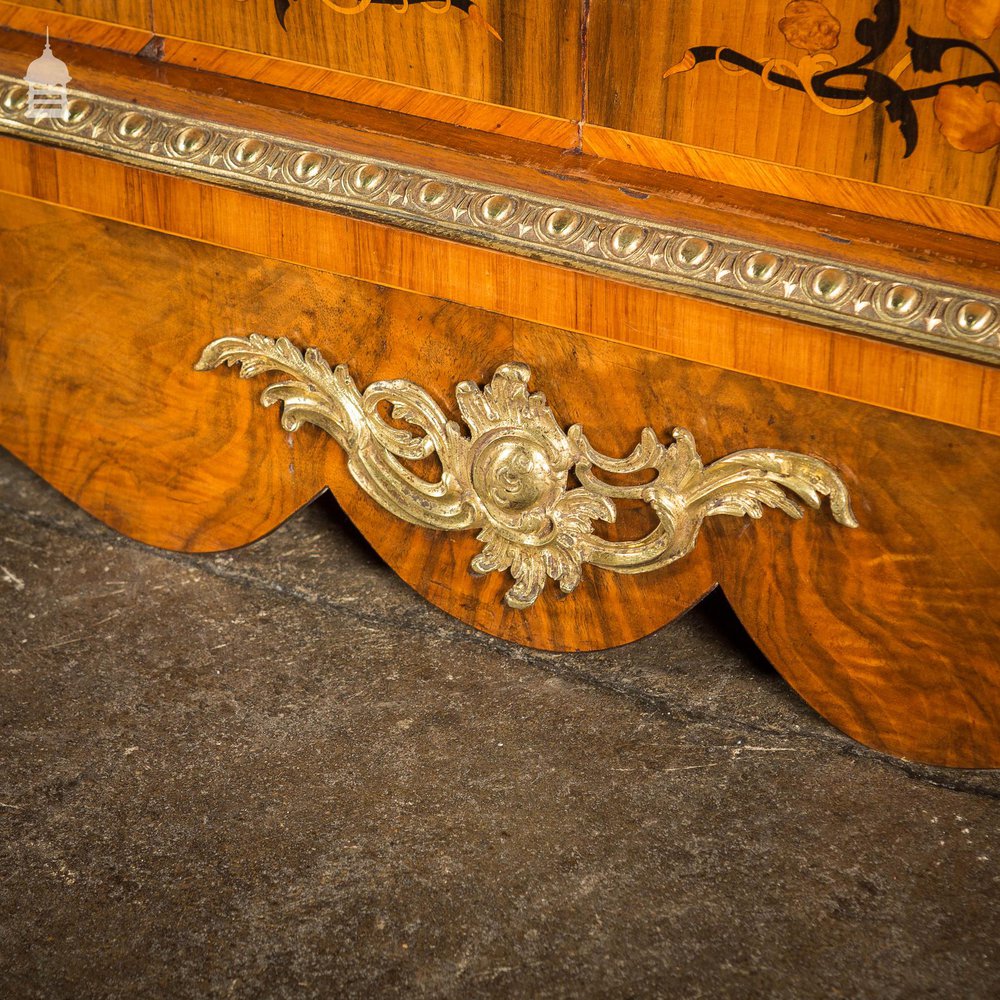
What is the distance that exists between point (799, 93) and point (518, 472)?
0.47 metres

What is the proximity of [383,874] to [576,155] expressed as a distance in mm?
718

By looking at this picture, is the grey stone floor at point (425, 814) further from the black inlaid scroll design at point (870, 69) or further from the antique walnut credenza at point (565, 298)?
the black inlaid scroll design at point (870, 69)

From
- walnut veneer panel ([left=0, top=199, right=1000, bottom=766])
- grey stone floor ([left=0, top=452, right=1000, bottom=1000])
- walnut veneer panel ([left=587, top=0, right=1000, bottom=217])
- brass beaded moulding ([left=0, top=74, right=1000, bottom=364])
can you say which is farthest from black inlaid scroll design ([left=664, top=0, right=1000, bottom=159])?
grey stone floor ([left=0, top=452, right=1000, bottom=1000])

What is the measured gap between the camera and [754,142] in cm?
134

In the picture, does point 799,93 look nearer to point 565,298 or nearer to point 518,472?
point 565,298

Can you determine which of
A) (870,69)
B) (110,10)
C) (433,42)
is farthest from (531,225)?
(110,10)

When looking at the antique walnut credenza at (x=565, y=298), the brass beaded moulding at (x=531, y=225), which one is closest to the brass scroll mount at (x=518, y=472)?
the antique walnut credenza at (x=565, y=298)

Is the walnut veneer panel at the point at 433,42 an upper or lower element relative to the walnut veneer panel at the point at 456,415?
upper

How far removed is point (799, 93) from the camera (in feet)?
4.26

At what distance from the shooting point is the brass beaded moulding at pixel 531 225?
126 centimetres

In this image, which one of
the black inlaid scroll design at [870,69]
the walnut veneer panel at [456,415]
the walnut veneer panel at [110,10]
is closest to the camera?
the black inlaid scroll design at [870,69]

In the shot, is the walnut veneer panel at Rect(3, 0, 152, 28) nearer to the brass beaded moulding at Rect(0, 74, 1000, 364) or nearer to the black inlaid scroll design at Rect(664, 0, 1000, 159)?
the brass beaded moulding at Rect(0, 74, 1000, 364)

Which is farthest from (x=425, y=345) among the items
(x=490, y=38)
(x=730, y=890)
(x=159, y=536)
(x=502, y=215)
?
(x=730, y=890)

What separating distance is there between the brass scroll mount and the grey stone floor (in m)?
0.17
